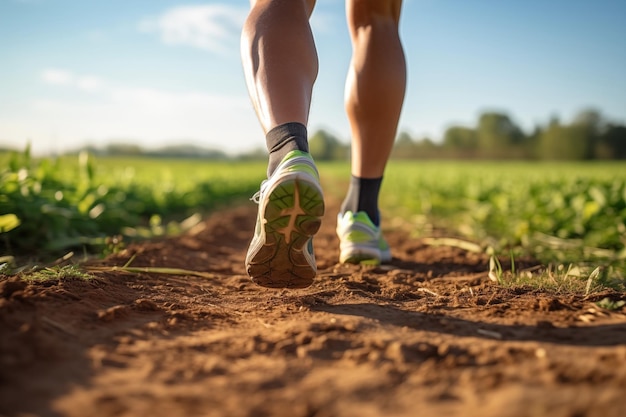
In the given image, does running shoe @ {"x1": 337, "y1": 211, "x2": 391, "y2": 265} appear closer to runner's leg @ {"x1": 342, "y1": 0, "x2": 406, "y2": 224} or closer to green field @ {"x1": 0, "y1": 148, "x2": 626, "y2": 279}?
runner's leg @ {"x1": 342, "y1": 0, "x2": 406, "y2": 224}

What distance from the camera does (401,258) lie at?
2.77 metres

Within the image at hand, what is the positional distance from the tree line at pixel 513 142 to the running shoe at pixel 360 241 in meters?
53.8

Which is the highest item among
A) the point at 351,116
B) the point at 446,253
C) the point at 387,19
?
the point at 387,19

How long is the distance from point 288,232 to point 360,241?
0.95 metres

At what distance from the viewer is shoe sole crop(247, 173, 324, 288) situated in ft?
4.68

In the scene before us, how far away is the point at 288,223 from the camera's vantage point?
1487 mm

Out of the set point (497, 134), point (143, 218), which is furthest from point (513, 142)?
point (143, 218)

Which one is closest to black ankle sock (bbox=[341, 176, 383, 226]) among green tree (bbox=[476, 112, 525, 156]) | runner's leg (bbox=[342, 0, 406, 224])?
runner's leg (bbox=[342, 0, 406, 224])

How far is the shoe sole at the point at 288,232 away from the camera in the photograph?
1.43 meters

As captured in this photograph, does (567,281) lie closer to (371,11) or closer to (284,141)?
(284,141)

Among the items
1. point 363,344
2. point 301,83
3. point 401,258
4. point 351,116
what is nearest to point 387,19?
point 351,116

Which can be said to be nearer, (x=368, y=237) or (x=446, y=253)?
(x=368, y=237)

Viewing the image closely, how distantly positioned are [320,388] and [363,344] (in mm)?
255

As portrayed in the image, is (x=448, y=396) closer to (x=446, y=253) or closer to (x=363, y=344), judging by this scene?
(x=363, y=344)
